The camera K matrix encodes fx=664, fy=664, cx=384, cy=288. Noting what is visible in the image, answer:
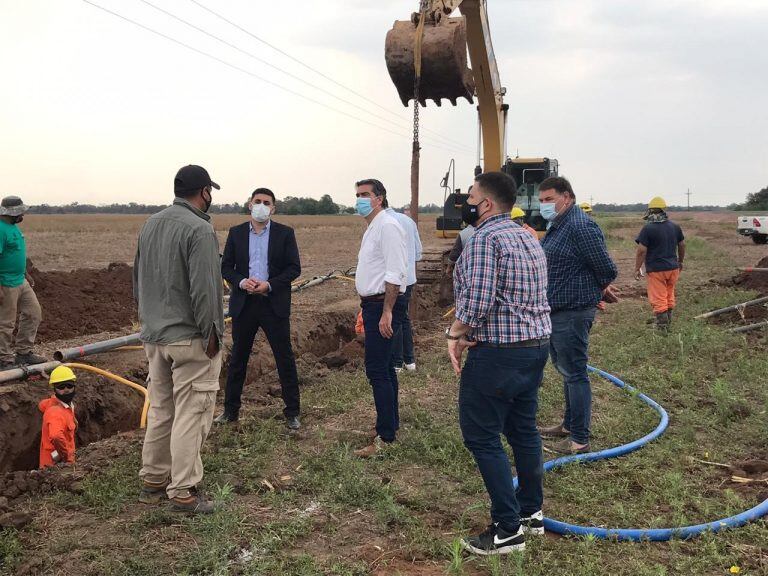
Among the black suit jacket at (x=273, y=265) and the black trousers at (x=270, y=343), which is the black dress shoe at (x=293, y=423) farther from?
the black suit jacket at (x=273, y=265)

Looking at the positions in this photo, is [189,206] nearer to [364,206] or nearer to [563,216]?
[364,206]

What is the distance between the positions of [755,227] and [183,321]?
3359cm

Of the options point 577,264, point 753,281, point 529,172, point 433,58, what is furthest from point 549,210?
point 529,172

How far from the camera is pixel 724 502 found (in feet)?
14.7

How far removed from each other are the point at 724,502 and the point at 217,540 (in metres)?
3.32

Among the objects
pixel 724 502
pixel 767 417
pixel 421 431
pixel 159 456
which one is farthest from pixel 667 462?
pixel 159 456

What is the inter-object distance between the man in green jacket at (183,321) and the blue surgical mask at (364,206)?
4.69 feet

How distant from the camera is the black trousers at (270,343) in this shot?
241 inches

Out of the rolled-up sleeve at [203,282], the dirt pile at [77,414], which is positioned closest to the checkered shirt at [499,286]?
the rolled-up sleeve at [203,282]

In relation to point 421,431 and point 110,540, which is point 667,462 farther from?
point 110,540

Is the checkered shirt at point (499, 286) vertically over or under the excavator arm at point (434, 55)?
under

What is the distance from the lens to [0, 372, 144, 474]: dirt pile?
272 inches

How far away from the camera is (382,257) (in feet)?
17.7

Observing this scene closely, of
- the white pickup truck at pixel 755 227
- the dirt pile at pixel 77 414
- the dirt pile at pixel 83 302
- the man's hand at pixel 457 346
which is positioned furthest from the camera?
the white pickup truck at pixel 755 227
